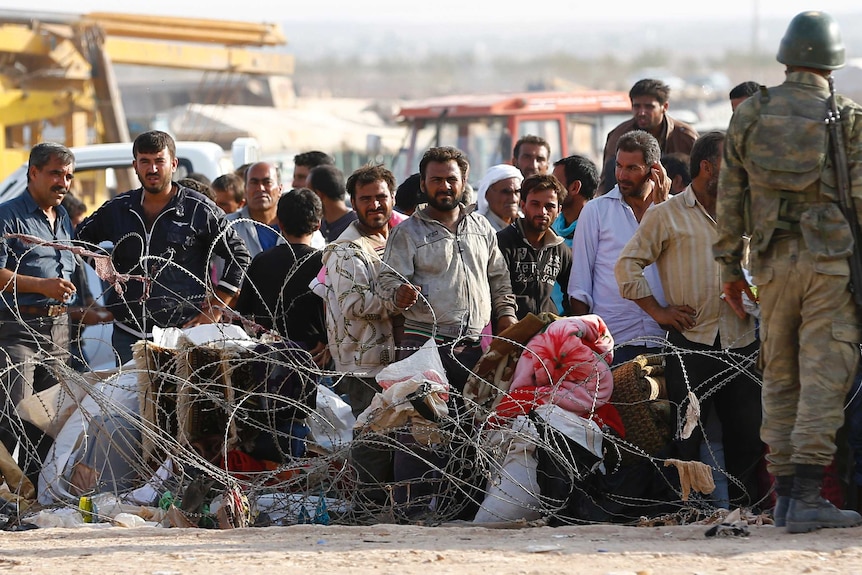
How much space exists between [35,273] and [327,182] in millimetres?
1830

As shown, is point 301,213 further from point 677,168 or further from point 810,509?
point 810,509

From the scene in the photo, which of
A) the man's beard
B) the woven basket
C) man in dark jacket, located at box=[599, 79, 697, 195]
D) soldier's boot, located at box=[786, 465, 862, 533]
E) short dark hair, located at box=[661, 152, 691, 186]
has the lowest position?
soldier's boot, located at box=[786, 465, 862, 533]

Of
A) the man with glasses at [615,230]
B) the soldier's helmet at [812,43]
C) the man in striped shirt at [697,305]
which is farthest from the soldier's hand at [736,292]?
the man with glasses at [615,230]

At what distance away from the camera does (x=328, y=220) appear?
7965mm

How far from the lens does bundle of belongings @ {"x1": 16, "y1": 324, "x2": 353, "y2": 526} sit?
600 cm

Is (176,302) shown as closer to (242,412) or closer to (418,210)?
(242,412)

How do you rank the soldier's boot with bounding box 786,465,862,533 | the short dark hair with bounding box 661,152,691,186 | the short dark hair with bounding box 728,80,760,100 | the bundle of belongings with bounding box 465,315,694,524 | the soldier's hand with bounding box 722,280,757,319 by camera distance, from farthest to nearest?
the short dark hair with bounding box 728,80,760,100
the short dark hair with bounding box 661,152,691,186
the bundle of belongings with bounding box 465,315,694,524
the soldier's hand with bounding box 722,280,757,319
the soldier's boot with bounding box 786,465,862,533

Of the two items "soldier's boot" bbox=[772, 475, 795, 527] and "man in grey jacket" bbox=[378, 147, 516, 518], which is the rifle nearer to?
"soldier's boot" bbox=[772, 475, 795, 527]

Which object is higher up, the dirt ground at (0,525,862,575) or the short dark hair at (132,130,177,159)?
the short dark hair at (132,130,177,159)

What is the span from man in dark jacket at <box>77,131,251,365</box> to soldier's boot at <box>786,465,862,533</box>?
3.12 m

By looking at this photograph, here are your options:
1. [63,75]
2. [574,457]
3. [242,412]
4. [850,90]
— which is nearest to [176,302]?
[242,412]

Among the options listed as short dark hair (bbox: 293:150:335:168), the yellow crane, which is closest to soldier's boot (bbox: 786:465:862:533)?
short dark hair (bbox: 293:150:335:168)

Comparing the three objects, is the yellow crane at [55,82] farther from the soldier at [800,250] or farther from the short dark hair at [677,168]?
the soldier at [800,250]

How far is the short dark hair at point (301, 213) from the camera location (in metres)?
6.92
